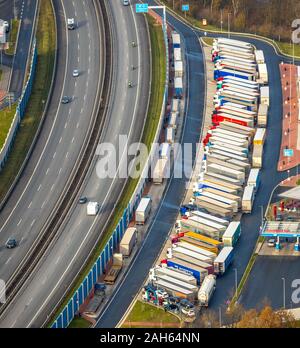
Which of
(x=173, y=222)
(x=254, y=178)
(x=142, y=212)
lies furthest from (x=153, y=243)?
(x=254, y=178)

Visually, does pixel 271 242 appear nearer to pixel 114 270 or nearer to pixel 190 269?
pixel 190 269

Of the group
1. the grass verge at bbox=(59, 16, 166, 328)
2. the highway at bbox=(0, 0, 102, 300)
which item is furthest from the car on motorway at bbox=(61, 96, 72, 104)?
the grass verge at bbox=(59, 16, 166, 328)

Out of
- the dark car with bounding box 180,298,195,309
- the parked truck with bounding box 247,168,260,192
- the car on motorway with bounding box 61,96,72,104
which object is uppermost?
the car on motorway with bounding box 61,96,72,104

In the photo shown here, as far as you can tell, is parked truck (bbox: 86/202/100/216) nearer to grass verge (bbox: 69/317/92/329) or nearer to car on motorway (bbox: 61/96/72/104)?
grass verge (bbox: 69/317/92/329)

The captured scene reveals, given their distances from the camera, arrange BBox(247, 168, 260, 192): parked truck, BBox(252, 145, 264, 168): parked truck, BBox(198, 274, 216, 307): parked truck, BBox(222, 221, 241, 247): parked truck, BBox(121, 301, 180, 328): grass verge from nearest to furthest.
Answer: BBox(121, 301, 180, 328): grass verge, BBox(198, 274, 216, 307): parked truck, BBox(222, 221, 241, 247): parked truck, BBox(247, 168, 260, 192): parked truck, BBox(252, 145, 264, 168): parked truck

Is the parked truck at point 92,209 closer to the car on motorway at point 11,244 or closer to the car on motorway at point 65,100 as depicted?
the car on motorway at point 11,244

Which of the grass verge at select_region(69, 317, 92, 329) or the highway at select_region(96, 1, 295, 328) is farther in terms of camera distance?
the highway at select_region(96, 1, 295, 328)
